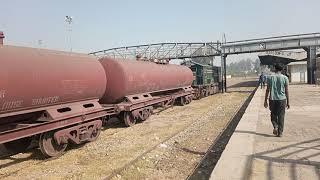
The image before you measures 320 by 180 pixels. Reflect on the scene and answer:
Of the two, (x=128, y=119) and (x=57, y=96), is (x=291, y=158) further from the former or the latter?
(x=128, y=119)

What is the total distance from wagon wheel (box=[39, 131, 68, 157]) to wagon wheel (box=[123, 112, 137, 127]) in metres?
5.15

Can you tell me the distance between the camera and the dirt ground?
9266 millimetres

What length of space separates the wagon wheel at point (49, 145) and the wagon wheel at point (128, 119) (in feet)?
16.9

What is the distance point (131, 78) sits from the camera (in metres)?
16.3

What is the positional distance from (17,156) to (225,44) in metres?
40.1

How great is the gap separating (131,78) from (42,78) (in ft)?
20.2

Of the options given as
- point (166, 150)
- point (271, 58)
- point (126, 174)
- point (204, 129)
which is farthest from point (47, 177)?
point (271, 58)

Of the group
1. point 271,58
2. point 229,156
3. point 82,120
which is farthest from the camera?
point 271,58

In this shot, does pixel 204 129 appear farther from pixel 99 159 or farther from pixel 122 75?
pixel 99 159

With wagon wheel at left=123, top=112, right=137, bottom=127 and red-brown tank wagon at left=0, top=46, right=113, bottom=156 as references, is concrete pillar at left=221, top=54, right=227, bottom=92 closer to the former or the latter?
wagon wheel at left=123, top=112, right=137, bottom=127

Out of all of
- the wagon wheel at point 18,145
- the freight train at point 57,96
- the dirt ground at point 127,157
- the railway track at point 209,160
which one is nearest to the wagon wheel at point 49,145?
the freight train at point 57,96

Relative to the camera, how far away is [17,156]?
38.0 ft

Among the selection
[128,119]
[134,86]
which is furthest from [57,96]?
[134,86]

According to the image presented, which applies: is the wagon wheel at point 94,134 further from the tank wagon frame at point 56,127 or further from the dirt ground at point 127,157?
the dirt ground at point 127,157
